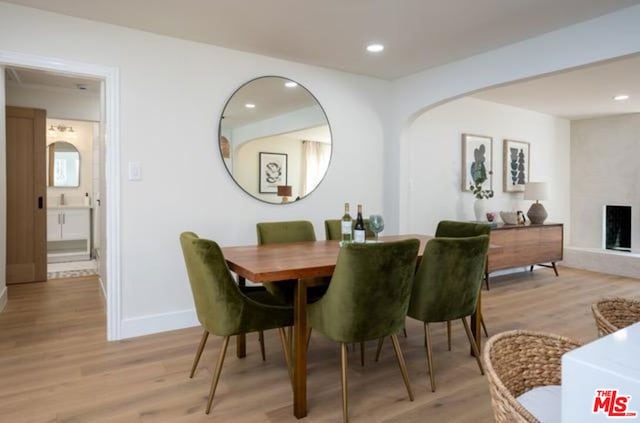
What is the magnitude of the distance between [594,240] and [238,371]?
20.2 feet

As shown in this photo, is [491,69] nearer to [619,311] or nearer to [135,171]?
[619,311]

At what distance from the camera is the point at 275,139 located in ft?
12.6

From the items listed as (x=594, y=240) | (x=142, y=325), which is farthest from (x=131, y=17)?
(x=594, y=240)

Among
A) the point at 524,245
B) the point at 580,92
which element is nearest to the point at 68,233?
the point at 524,245

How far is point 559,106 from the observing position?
5637 mm

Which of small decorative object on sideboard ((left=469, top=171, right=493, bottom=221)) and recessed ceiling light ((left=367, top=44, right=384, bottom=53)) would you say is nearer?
recessed ceiling light ((left=367, top=44, right=384, bottom=53))

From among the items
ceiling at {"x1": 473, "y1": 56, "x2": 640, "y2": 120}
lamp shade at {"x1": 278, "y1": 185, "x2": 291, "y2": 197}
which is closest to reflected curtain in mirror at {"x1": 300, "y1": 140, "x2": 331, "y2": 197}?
lamp shade at {"x1": 278, "y1": 185, "x2": 291, "y2": 197}

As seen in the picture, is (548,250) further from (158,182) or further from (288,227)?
(158,182)

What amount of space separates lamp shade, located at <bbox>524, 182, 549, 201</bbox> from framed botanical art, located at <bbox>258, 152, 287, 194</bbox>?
→ 362 centimetres

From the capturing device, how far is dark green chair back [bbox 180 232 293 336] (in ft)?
6.59

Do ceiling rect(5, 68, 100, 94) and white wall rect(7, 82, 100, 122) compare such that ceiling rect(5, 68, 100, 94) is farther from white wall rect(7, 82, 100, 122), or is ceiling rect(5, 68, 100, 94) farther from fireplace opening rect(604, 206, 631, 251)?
fireplace opening rect(604, 206, 631, 251)

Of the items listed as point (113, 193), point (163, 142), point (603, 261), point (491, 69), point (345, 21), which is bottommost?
point (603, 261)

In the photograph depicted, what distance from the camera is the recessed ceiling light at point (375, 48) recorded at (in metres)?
3.40

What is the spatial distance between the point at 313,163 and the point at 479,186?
2522 mm
